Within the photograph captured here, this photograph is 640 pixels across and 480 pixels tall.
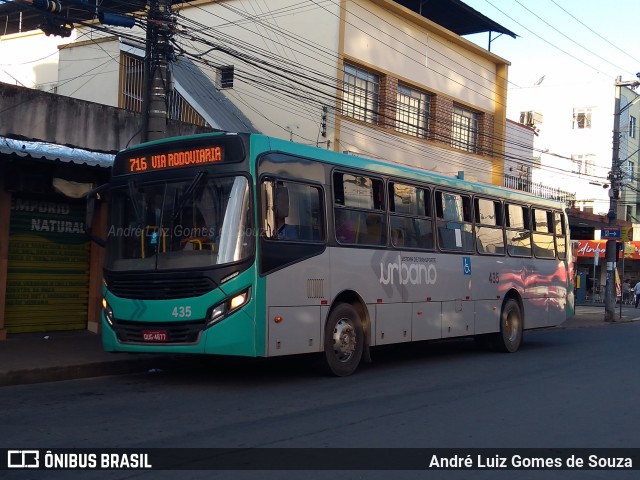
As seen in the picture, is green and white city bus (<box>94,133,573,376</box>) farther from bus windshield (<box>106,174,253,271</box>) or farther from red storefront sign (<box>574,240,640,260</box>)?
red storefront sign (<box>574,240,640,260</box>)

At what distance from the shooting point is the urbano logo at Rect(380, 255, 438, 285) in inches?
477

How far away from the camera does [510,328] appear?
52.4 feet

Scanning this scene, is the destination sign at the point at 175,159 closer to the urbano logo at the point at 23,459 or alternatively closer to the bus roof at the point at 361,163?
the bus roof at the point at 361,163

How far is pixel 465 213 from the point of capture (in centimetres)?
1430

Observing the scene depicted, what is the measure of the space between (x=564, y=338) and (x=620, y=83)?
1412 cm

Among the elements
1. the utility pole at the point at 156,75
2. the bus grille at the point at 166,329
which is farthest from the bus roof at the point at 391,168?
the utility pole at the point at 156,75

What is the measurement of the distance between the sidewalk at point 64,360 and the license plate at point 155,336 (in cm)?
145

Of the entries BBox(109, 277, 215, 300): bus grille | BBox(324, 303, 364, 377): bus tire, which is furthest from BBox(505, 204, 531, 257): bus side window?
BBox(109, 277, 215, 300): bus grille

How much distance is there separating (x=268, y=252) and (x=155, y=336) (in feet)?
6.20

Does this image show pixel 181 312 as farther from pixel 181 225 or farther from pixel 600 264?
pixel 600 264

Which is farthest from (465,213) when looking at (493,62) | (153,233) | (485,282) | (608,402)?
(493,62)

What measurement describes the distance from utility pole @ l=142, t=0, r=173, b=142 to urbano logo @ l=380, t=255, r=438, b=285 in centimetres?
446

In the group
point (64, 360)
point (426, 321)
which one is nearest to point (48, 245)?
point (64, 360)

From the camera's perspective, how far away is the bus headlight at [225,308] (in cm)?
959
